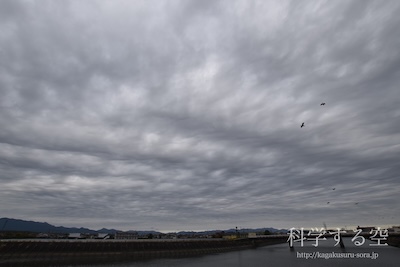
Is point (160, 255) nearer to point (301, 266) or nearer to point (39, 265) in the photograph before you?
point (39, 265)

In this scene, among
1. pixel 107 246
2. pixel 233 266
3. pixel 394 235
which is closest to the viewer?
pixel 233 266

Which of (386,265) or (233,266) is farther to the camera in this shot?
(233,266)

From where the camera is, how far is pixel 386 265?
295 feet

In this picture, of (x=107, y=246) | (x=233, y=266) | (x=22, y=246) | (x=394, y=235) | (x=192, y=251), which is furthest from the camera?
(x=394, y=235)

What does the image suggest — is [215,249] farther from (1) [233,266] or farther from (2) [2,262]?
(2) [2,262]

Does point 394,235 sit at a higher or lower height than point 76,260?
higher

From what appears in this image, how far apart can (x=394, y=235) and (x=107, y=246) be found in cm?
18584

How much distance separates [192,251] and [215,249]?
Result: 97.2ft

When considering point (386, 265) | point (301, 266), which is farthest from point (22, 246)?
point (386, 265)

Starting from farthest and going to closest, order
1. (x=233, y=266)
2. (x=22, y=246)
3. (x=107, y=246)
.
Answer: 1. (x=107, y=246)
2. (x=22, y=246)
3. (x=233, y=266)

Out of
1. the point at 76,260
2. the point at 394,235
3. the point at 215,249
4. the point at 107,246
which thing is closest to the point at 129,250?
the point at 107,246

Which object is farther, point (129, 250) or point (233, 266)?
point (129, 250)

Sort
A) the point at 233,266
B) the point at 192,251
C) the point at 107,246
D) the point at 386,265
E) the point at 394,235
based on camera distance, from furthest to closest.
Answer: the point at 394,235, the point at 192,251, the point at 107,246, the point at 233,266, the point at 386,265

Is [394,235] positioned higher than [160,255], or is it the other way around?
[394,235]
